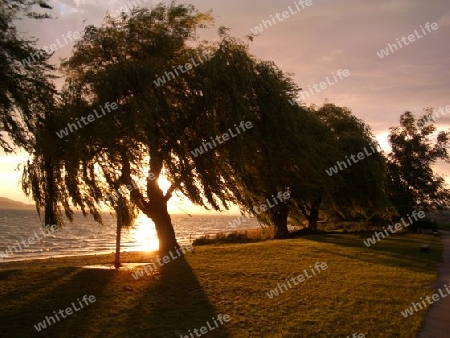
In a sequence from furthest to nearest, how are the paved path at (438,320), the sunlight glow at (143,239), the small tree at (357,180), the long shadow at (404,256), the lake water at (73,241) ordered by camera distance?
the lake water at (73,241), the small tree at (357,180), the sunlight glow at (143,239), the long shadow at (404,256), the paved path at (438,320)

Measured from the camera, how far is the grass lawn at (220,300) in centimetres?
910

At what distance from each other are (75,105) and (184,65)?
4506mm

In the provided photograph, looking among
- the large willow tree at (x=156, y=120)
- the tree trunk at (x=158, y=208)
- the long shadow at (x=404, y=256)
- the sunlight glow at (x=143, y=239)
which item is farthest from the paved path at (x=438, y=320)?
the sunlight glow at (x=143, y=239)

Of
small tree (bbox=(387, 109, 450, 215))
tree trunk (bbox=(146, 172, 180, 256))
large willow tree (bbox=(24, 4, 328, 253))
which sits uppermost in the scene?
large willow tree (bbox=(24, 4, 328, 253))

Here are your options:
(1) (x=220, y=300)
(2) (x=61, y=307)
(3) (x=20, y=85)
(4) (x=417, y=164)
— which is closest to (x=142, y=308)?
(2) (x=61, y=307)

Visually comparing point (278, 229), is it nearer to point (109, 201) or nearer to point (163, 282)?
point (109, 201)

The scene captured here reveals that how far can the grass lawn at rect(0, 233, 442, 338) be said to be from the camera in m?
9.10

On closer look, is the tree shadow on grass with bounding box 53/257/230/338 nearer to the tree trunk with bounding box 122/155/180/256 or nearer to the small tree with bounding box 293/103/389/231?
the tree trunk with bounding box 122/155/180/256

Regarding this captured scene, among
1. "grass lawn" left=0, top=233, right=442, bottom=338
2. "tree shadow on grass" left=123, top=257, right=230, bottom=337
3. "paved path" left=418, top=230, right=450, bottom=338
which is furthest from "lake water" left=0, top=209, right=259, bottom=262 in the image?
"paved path" left=418, top=230, right=450, bottom=338

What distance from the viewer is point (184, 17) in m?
18.0

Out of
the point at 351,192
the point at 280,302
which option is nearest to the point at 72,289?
the point at 280,302

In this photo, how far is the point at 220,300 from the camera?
11.3 m

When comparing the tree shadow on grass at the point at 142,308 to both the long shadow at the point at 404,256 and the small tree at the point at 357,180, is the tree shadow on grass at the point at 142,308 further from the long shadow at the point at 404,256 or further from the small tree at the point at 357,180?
the small tree at the point at 357,180

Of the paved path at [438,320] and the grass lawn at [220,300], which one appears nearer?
the paved path at [438,320]
